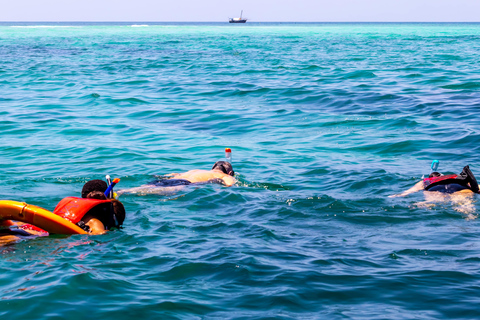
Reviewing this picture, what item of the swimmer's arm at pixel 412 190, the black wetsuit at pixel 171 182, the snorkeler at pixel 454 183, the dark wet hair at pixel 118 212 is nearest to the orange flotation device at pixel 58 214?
the dark wet hair at pixel 118 212

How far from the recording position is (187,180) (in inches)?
396

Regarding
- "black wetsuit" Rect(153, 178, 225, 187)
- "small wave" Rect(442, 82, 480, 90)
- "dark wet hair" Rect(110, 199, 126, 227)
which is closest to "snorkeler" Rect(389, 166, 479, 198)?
"black wetsuit" Rect(153, 178, 225, 187)

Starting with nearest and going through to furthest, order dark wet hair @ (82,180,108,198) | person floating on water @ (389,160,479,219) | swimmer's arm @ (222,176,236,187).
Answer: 1. dark wet hair @ (82,180,108,198)
2. person floating on water @ (389,160,479,219)
3. swimmer's arm @ (222,176,236,187)

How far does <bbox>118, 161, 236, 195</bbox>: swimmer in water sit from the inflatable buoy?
113 inches

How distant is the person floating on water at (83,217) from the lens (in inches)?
272

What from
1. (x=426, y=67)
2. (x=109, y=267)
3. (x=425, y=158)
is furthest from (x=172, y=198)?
(x=426, y=67)

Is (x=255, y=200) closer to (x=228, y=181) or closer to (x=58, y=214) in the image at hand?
(x=228, y=181)

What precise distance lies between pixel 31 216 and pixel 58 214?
1.83ft

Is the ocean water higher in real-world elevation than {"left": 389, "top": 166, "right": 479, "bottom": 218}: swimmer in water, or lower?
lower

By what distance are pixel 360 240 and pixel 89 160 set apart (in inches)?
274

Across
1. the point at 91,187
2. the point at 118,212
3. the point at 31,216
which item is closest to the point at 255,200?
the point at 118,212

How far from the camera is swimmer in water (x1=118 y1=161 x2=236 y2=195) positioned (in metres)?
9.71

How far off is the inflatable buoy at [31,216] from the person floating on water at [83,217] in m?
0.01

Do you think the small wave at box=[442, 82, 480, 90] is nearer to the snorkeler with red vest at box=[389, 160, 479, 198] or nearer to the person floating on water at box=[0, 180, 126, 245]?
the snorkeler with red vest at box=[389, 160, 479, 198]
